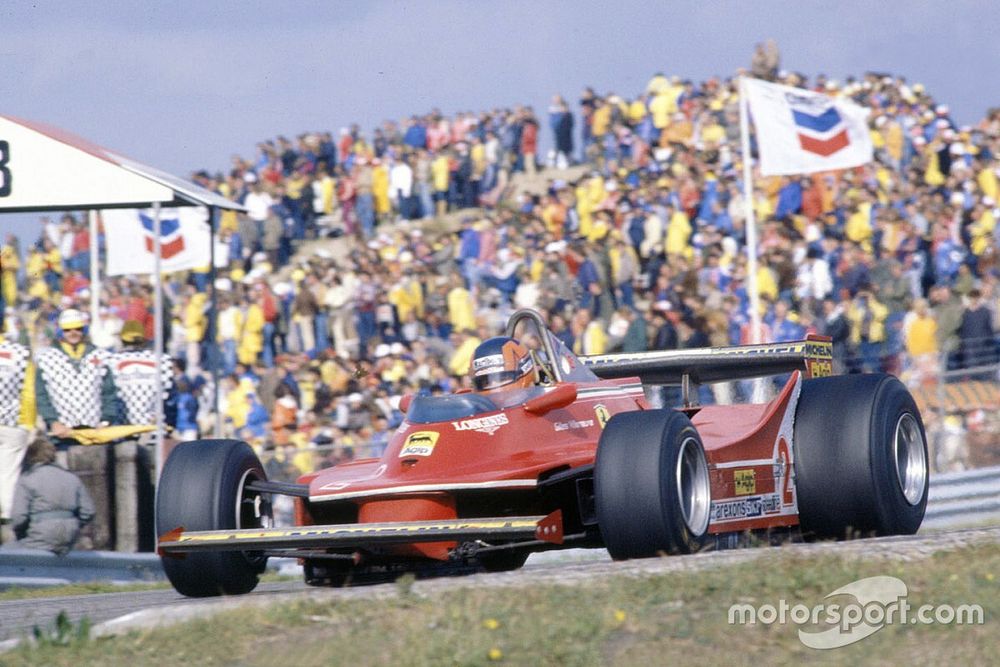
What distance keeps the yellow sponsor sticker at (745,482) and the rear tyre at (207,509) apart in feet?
8.16

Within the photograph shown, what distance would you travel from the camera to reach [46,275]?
24.0 m

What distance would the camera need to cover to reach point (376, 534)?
24.0ft

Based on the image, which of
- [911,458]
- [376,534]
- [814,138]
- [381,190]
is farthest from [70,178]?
[381,190]

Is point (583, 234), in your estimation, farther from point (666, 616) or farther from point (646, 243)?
point (666, 616)

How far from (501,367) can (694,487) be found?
1421 millimetres

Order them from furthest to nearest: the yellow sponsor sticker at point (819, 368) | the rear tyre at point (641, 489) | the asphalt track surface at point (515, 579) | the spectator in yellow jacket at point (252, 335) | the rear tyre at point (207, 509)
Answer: the spectator in yellow jacket at point (252, 335) < the yellow sponsor sticker at point (819, 368) < the rear tyre at point (207, 509) < the rear tyre at point (641, 489) < the asphalt track surface at point (515, 579)

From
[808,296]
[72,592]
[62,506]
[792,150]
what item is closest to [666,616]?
[72,592]

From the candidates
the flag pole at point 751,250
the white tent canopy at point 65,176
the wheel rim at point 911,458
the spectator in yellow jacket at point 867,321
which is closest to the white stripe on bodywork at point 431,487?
the wheel rim at point 911,458

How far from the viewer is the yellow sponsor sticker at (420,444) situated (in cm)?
817

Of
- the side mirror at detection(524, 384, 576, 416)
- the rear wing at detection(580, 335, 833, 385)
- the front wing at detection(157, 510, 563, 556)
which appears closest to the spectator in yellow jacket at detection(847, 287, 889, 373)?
the rear wing at detection(580, 335, 833, 385)

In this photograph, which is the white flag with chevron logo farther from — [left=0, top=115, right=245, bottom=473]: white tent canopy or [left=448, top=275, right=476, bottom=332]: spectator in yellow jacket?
[left=0, top=115, right=245, bottom=473]: white tent canopy

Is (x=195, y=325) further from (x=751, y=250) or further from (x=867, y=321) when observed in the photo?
(x=867, y=321)

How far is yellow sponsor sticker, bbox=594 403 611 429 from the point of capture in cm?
894

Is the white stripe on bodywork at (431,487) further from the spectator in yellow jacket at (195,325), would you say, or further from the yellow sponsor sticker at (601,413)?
the spectator in yellow jacket at (195,325)
